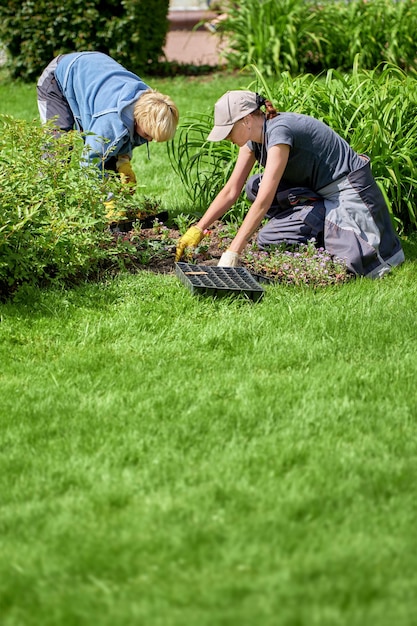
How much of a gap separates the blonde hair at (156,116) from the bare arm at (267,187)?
694mm

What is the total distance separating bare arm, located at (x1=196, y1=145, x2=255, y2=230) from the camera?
5.02 metres

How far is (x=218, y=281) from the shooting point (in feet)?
14.9

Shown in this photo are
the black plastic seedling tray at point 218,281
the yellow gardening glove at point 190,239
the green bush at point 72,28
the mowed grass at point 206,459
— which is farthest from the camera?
the green bush at point 72,28

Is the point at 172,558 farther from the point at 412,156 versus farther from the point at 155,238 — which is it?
the point at 412,156

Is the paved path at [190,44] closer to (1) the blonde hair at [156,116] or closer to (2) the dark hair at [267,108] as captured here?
(1) the blonde hair at [156,116]

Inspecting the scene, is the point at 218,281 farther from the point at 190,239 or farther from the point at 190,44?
the point at 190,44

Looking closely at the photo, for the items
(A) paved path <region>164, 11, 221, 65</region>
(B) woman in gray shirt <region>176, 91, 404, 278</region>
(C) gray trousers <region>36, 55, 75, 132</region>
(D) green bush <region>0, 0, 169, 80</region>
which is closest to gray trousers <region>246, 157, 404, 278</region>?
(B) woman in gray shirt <region>176, 91, 404, 278</region>

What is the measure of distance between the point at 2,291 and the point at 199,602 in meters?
2.68

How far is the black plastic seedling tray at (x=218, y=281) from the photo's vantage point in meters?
4.46

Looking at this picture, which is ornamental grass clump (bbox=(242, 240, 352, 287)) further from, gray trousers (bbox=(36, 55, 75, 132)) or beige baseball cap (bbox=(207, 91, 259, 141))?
gray trousers (bbox=(36, 55, 75, 132))

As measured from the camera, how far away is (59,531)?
8.58 ft

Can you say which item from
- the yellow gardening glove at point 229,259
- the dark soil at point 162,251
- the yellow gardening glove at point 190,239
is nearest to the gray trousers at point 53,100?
the dark soil at point 162,251

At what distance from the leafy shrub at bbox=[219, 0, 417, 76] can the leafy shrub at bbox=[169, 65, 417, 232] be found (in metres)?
3.77

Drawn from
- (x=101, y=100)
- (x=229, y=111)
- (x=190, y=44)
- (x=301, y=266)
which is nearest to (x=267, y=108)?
(x=229, y=111)
